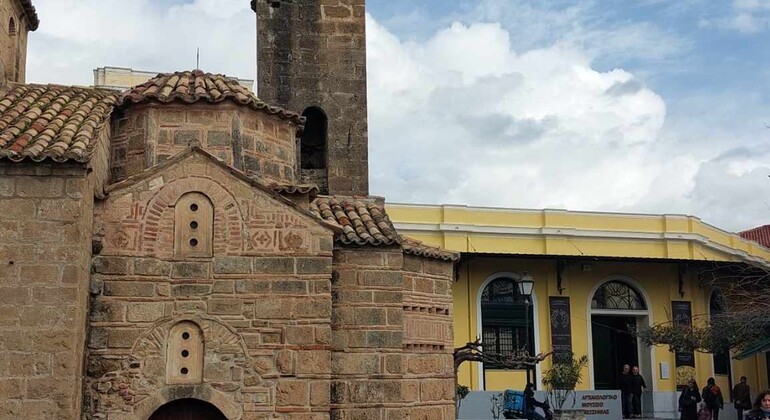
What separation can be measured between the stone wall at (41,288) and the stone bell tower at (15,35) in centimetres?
348

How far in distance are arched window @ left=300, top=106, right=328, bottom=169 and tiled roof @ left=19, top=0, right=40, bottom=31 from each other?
3943 mm

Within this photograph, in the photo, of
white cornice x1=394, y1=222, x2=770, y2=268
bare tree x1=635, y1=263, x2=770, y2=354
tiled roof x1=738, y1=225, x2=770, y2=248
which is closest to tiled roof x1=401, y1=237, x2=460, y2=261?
bare tree x1=635, y1=263, x2=770, y2=354

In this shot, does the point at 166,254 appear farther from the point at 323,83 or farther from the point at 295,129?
the point at 323,83

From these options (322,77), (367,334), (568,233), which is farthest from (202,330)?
(568,233)

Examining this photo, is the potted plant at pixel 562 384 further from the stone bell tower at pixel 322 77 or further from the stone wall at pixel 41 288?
the stone wall at pixel 41 288

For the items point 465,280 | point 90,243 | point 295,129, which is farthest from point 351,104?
point 465,280

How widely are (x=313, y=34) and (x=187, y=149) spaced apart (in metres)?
4.57

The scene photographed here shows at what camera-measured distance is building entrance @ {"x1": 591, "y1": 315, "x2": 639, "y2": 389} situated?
23.3 metres

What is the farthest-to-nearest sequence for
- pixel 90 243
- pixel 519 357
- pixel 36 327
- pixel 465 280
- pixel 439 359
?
pixel 465 280 → pixel 519 357 → pixel 439 359 → pixel 90 243 → pixel 36 327

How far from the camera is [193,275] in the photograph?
8.89 m

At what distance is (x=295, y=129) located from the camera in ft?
35.3

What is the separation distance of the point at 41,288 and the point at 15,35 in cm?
546

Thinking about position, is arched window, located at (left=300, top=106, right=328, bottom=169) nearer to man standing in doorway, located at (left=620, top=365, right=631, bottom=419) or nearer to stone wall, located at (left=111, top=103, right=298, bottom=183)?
stone wall, located at (left=111, top=103, right=298, bottom=183)

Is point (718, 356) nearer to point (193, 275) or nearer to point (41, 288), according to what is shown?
point (193, 275)
